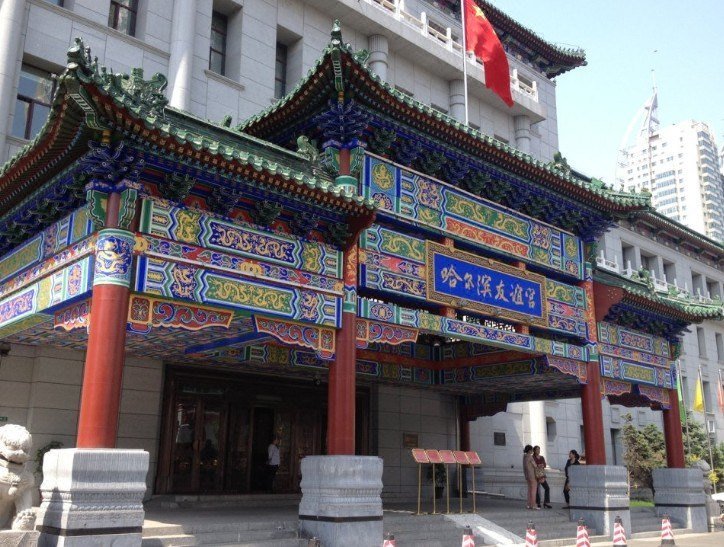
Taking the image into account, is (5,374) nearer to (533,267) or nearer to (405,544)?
(405,544)

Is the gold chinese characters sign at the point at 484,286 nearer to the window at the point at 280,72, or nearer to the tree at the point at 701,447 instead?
the window at the point at 280,72

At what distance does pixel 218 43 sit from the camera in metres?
19.2

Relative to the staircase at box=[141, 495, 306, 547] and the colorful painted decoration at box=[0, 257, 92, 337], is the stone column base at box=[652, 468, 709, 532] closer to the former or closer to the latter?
the staircase at box=[141, 495, 306, 547]

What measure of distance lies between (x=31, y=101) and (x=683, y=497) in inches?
737

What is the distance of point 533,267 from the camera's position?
53.3ft

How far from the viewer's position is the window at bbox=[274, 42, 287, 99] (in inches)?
792

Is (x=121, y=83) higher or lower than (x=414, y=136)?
lower

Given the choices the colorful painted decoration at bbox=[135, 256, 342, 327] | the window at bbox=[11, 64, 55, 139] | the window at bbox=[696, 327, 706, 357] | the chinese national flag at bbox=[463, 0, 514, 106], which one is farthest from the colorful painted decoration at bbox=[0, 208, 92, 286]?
the window at bbox=[696, 327, 706, 357]

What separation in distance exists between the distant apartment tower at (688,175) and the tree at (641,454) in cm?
8665

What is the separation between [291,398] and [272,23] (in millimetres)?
10177

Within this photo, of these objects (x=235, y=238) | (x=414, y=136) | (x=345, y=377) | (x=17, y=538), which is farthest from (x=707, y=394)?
(x=17, y=538)

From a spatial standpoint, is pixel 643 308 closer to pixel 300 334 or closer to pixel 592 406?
pixel 592 406

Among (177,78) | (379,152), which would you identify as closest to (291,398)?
(379,152)

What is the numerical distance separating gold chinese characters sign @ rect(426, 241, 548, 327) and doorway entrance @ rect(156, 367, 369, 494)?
532cm
